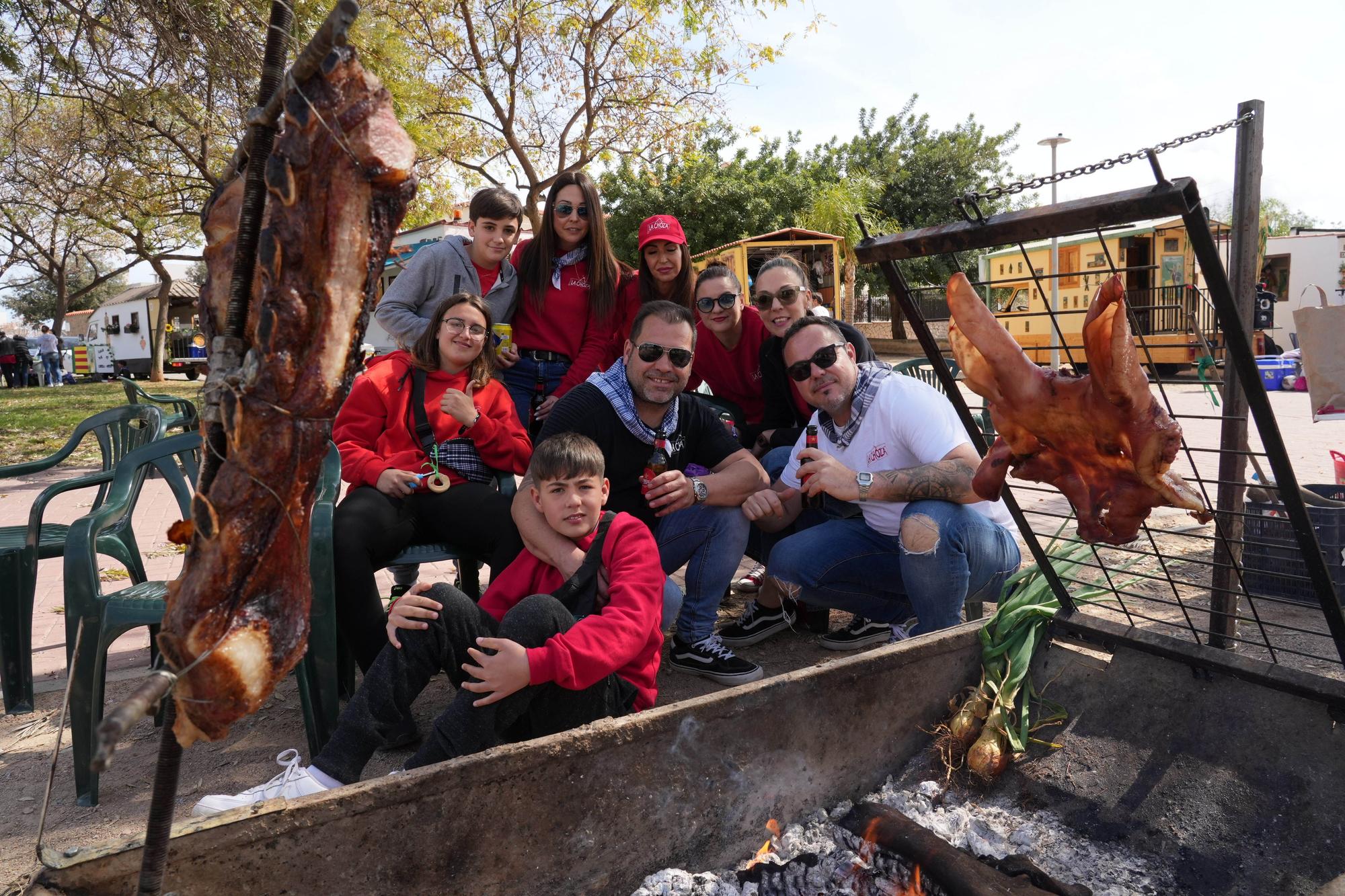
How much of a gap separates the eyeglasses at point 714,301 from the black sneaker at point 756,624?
1.58 meters

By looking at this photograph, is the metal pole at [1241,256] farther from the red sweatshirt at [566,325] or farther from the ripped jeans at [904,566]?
the red sweatshirt at [566,325]

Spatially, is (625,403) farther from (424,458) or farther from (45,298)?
Result: (45,298)

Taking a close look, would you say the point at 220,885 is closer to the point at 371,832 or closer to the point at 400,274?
the point at 371,832

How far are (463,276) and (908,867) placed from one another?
11.1 feet

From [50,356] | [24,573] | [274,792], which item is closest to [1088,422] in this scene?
[274,792]

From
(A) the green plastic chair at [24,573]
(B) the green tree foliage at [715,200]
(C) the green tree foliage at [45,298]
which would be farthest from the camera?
(C) the green tree foliage at [45,298]

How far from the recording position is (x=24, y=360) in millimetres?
27375

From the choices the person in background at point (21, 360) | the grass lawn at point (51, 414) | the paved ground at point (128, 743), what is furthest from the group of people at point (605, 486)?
the person in background at point (21, 360)

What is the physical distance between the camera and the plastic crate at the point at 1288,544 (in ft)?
13.4

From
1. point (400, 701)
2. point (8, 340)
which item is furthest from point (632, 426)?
point (8, 340)

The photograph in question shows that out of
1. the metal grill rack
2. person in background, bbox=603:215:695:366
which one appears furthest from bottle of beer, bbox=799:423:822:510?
the metal grill rack

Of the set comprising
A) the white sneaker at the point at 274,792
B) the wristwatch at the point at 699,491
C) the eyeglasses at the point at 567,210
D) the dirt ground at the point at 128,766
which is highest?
the eyeglasses at the point at 567,210

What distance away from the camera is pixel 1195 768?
242 cm

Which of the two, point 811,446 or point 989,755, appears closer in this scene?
point 989,755
